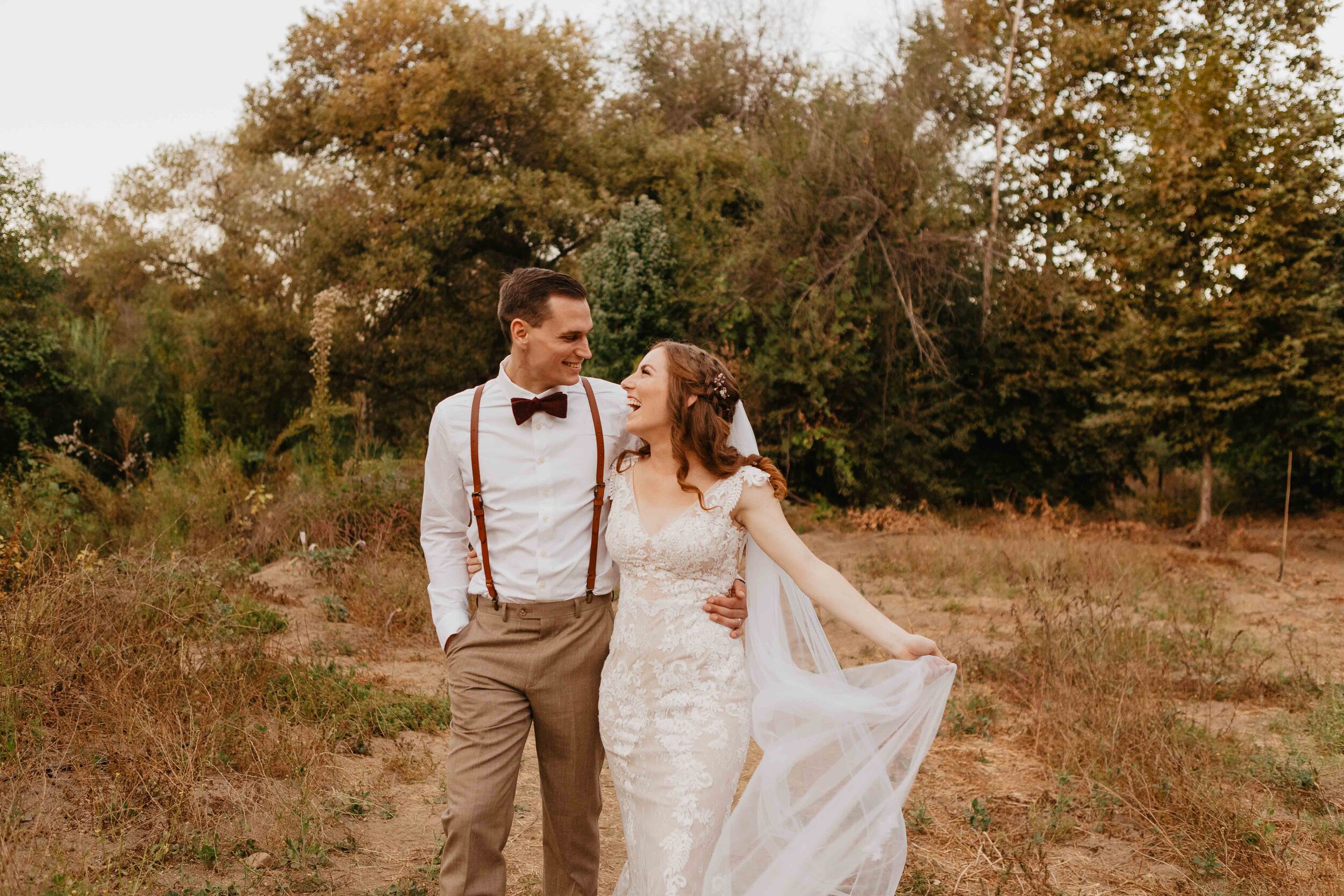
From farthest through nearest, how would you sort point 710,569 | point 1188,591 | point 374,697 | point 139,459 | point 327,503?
1. point 139,459
2. point 327,503
3. point 1188,591
4. point 374,697
5. point 710,569

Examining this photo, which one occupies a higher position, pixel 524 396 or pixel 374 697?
pixel 524 396

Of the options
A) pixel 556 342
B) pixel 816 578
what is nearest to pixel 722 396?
pixel 556 342

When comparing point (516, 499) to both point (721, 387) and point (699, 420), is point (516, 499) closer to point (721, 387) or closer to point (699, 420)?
point (699, 420)

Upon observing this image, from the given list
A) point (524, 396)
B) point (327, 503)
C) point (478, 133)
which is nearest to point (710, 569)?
point (524, 396)

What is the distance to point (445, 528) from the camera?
3.39 m

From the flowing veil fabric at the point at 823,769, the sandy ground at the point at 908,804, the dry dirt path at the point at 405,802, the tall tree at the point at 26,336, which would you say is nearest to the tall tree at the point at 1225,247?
the sandy ground at the point at 908,804

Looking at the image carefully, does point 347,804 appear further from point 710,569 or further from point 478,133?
point 478,133

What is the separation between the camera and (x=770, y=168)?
1578cm

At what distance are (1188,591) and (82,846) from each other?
9.11 meters

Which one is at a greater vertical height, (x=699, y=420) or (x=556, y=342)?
(x=556, y=342)

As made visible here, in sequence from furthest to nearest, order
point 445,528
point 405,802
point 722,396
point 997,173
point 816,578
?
point 997,173, point 405,802, point 445,528, point 722,396, point 816,578

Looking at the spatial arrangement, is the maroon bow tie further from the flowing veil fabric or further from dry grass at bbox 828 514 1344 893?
dry grass at bbox 828 514 1344 893

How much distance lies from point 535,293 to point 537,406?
1.11ft

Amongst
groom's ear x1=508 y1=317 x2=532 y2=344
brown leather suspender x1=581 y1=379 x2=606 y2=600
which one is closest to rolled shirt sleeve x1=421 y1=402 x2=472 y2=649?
groom's ear x1=508 y1=317 x2=532 y2=344
